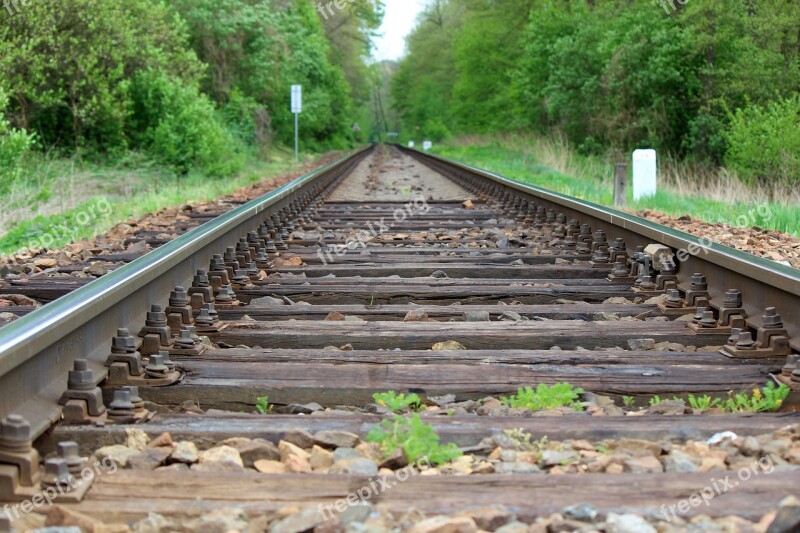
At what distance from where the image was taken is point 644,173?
11289 mm

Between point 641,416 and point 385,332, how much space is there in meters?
1.36

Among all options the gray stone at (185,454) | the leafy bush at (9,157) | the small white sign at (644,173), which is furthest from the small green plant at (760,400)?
the leafy bush at (9,157)

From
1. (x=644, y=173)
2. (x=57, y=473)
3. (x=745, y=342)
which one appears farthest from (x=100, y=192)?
(x=57, y=473)

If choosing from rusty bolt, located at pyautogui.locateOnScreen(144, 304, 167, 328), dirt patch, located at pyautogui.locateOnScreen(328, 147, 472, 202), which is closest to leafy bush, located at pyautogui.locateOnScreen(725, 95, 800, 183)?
dirt patch, located at pyautogui.locateOnScreen(328, 147, 472, 202)

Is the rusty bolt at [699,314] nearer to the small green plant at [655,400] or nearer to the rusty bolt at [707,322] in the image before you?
the rusty bolt at [707,322]

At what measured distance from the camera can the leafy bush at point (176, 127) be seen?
16703 mm

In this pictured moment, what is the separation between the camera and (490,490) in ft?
6.84

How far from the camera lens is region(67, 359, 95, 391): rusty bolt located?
2.64 meters

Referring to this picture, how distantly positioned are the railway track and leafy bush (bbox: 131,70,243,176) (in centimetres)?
1176

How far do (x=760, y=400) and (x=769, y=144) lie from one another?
46.7 feet

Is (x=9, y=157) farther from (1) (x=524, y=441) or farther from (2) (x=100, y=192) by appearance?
(1) (x=524, y=441)

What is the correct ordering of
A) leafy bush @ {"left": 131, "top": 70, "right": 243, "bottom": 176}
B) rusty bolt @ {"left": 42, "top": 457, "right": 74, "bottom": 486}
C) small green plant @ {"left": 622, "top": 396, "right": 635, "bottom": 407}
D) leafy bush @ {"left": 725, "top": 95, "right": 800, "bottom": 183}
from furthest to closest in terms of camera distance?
leafy bush @ {"left": 131, "top": 70, "right": 243, "bottom": 176}, leafy bush @ {"left": 725, "top": 95, "right": 800, "bottom": 183}, small green plant @ {"left": 622, "top": 396, "right": 635, "bottom": 407}, rusty bolt @ {"left": 42, "top": 457, "right": 74, "bottom": 486}

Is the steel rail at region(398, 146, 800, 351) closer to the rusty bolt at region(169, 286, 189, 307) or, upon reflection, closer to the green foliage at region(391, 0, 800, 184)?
the rusty bolt at region(169, 286, 189, 307)

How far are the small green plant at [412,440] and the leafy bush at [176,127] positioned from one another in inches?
577
